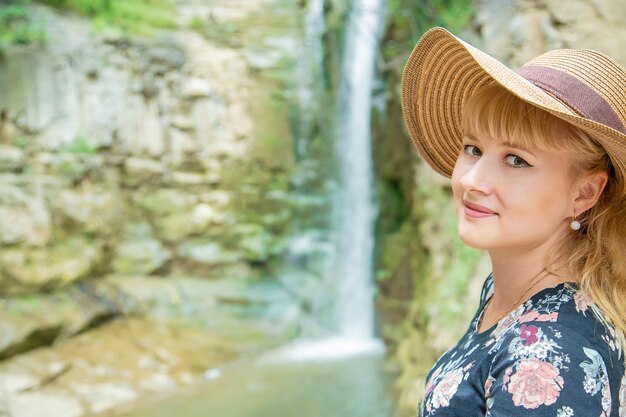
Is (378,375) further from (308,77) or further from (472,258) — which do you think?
→ (308,77)

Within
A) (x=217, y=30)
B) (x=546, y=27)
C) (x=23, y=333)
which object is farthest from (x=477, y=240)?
(x=217, y=30)

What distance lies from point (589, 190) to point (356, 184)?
7.63 m

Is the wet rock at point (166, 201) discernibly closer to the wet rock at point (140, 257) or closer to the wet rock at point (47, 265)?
the wet rock at point (140, 257)

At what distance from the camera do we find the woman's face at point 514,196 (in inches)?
41.6

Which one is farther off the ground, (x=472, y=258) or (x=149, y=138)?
(x=149, y=138)

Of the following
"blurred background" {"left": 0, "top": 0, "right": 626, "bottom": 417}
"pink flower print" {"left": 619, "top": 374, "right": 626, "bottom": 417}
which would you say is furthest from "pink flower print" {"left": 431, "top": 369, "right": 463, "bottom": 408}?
"blurred background" {"left": 0, "top": 0, "right": 626, "bottom": 417}

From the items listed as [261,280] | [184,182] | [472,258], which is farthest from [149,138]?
[472,258]

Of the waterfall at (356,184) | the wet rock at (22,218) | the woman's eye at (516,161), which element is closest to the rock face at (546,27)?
the woman's eye at (516,161)

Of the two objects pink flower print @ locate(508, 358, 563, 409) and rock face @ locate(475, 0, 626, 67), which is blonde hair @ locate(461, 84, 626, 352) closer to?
pink flower print @ locate(508, 358, 563, 409)

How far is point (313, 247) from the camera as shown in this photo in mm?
8781

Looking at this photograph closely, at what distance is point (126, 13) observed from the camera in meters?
8.17

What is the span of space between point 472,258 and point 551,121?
379 cm

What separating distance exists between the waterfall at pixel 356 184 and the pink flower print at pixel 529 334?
24.2ft

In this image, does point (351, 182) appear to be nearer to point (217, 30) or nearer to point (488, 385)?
point (217, 30)
